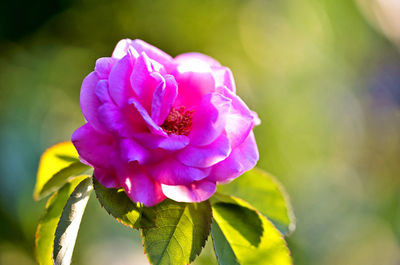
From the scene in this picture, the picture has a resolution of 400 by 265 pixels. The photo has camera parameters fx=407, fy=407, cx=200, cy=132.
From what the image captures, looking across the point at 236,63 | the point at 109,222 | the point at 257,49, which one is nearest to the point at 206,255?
the point at 109,222

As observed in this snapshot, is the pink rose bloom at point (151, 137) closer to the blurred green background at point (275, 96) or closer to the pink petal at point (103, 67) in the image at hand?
the pink petal at point (103, 67)

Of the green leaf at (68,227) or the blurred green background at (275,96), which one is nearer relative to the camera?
the green leaf at (68,227)

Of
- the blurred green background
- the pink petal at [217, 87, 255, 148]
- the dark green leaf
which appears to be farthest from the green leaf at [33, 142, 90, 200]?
the blurred green background

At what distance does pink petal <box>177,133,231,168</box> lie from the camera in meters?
0.47

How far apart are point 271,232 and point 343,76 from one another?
6.56ft

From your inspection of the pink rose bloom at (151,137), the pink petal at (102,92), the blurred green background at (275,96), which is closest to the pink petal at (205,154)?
the pink rose bloom at (151,137)

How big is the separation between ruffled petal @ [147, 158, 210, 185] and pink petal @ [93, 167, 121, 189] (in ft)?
0.13

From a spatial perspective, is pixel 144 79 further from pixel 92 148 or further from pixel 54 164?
pixel 54 164

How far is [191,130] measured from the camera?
1.68ft

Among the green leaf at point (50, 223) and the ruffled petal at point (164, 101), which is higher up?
the ruffled petal at point (164, 101)

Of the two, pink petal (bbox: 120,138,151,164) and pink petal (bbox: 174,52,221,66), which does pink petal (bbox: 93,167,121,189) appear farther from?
pink petal (bbox: 174,52,221,66)

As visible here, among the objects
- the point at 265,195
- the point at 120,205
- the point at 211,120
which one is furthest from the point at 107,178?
the point at 265,195

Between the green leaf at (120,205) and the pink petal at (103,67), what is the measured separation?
0.12m

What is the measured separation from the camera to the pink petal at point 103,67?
1.57ft
